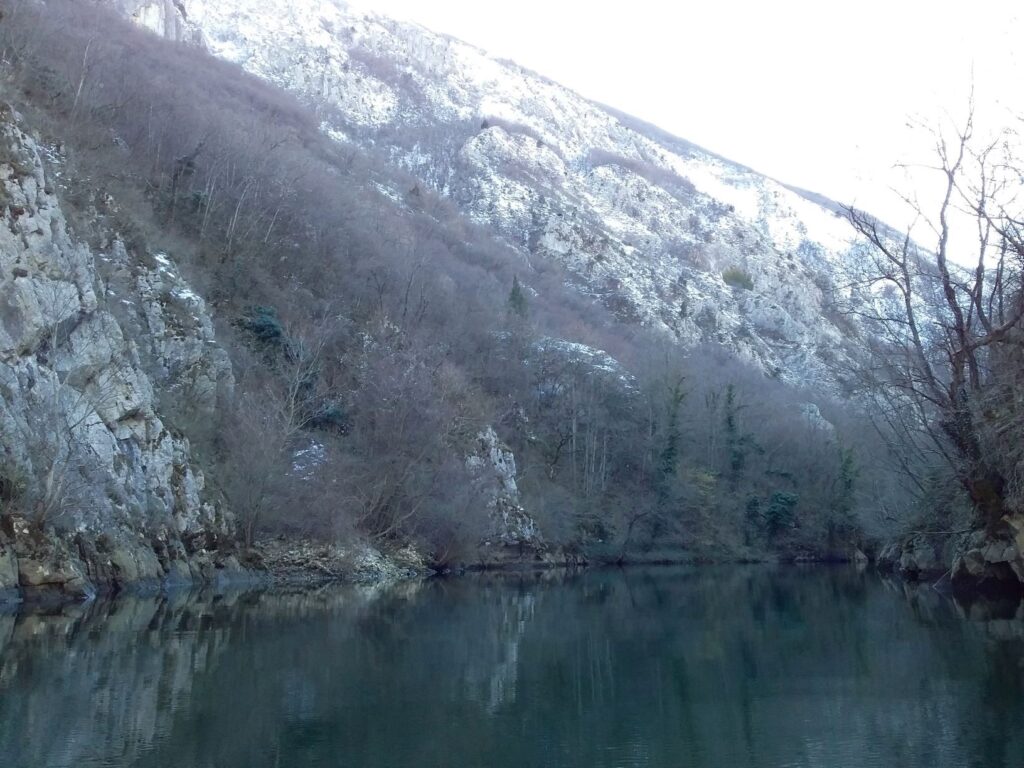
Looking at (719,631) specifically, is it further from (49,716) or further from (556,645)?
(49,716)

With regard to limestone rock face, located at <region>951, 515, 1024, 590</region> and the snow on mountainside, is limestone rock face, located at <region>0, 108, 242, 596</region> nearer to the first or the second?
limestone rock face, located at <region>951, 515, 1024, 590</region>

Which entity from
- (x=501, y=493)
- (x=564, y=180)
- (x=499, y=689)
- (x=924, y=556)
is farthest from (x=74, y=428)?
(x=564, y=180)

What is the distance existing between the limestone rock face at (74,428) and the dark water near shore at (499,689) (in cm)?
256

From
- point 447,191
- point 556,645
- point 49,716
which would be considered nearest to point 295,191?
point 556,645

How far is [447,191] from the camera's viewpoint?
122 m

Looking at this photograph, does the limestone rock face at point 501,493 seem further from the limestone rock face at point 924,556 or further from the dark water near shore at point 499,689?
the dark water near shore at point 499,689

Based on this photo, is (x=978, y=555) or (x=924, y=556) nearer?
(x=978, y=555)

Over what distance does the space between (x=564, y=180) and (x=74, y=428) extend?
113345 mm

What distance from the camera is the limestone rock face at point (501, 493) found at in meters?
49.7

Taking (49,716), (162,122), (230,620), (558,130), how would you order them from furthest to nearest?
(558,130) → (162,122) → (230,620) → (49,716)

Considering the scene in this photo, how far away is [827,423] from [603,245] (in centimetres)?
3776

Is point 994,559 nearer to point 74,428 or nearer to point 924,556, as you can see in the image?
point 924,556

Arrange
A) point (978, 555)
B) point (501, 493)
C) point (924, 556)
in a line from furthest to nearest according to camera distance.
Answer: point (501, 493) < point (924, 556) < point (978, 555)

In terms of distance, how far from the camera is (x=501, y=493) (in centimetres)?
5153
